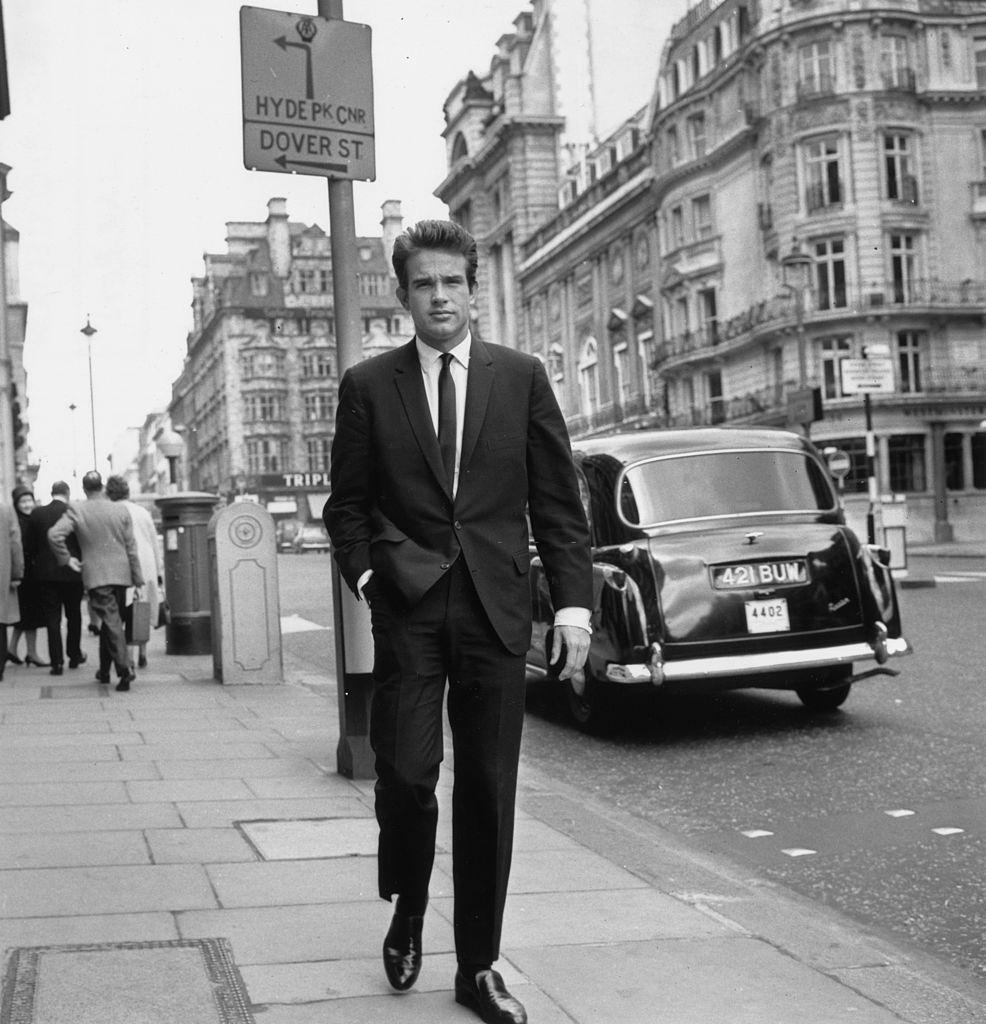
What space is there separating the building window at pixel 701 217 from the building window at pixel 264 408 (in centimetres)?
5156

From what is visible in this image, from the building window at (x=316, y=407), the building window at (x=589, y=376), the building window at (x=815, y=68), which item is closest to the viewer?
the building window at (x=815, y=68)

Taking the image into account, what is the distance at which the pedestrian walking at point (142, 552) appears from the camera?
1259cm

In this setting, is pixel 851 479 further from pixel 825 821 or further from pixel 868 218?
pixel 825 821

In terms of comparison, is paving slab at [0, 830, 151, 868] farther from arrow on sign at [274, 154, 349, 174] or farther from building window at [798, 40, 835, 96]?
building window at [798, 40, 835, 96]

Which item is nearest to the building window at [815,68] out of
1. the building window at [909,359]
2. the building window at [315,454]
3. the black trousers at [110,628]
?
the building window at [909,359]

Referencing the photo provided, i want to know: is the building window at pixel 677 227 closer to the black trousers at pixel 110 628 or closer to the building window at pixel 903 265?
the building window at pixel 903 265

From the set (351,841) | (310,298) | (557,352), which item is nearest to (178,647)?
(351,841)

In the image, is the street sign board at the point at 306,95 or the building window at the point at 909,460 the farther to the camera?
the building window at the point at 909,460

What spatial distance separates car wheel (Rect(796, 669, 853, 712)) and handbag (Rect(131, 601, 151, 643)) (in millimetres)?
5928

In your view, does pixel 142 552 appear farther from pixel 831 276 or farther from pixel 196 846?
pixel 831 276

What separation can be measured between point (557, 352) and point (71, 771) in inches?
2541

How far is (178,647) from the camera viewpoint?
14.6m

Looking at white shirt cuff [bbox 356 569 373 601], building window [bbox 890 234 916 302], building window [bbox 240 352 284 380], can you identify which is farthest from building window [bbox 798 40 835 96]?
building window [bbox 240 352 284 380]

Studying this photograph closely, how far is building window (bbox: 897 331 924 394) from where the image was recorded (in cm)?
4669
